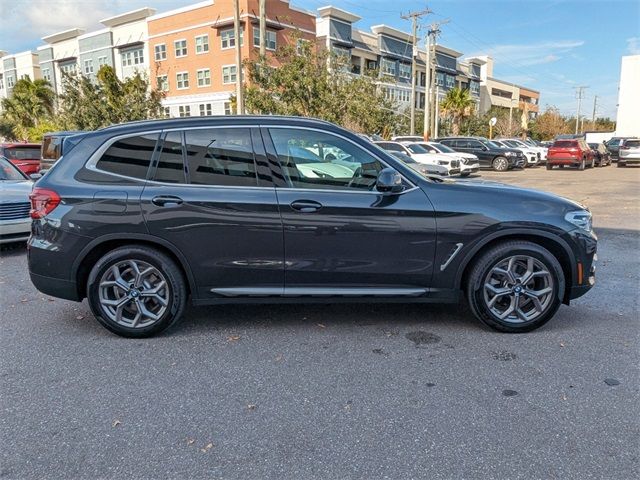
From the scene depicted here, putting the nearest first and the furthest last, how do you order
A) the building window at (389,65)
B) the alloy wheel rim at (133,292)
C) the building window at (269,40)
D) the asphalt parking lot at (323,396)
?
1. the asphalt parking lot at (323,396)
2. the alloy wheel rim at (133,292)
3. the building window at (269,40)
4. the building window at (389,65)

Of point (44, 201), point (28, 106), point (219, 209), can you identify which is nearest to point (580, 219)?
point (219, 209)

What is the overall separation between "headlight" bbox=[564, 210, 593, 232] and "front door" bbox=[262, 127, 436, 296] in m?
1.21

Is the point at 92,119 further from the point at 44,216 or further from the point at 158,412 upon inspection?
the point at 158,412

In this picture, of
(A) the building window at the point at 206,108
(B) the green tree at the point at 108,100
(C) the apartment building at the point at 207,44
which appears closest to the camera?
(B) the green tree at the point at 108,100

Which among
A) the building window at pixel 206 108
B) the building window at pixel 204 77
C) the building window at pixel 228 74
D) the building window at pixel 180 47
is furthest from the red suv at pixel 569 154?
the building window at pixel 180 47

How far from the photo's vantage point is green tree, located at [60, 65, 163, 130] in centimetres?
2569

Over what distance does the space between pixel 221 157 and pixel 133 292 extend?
4.47 ft

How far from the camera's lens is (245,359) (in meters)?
3.67

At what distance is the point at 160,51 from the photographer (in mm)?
50031

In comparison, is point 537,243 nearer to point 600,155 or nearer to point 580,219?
point 580,219

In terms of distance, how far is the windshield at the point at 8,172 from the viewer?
27.8 feet

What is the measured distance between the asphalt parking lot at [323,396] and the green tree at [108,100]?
77.1 ft

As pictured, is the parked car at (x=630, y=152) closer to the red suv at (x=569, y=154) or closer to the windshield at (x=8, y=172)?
the red suv at (x=569, y=154)

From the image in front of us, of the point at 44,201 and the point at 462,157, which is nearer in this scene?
the point at 44,201
